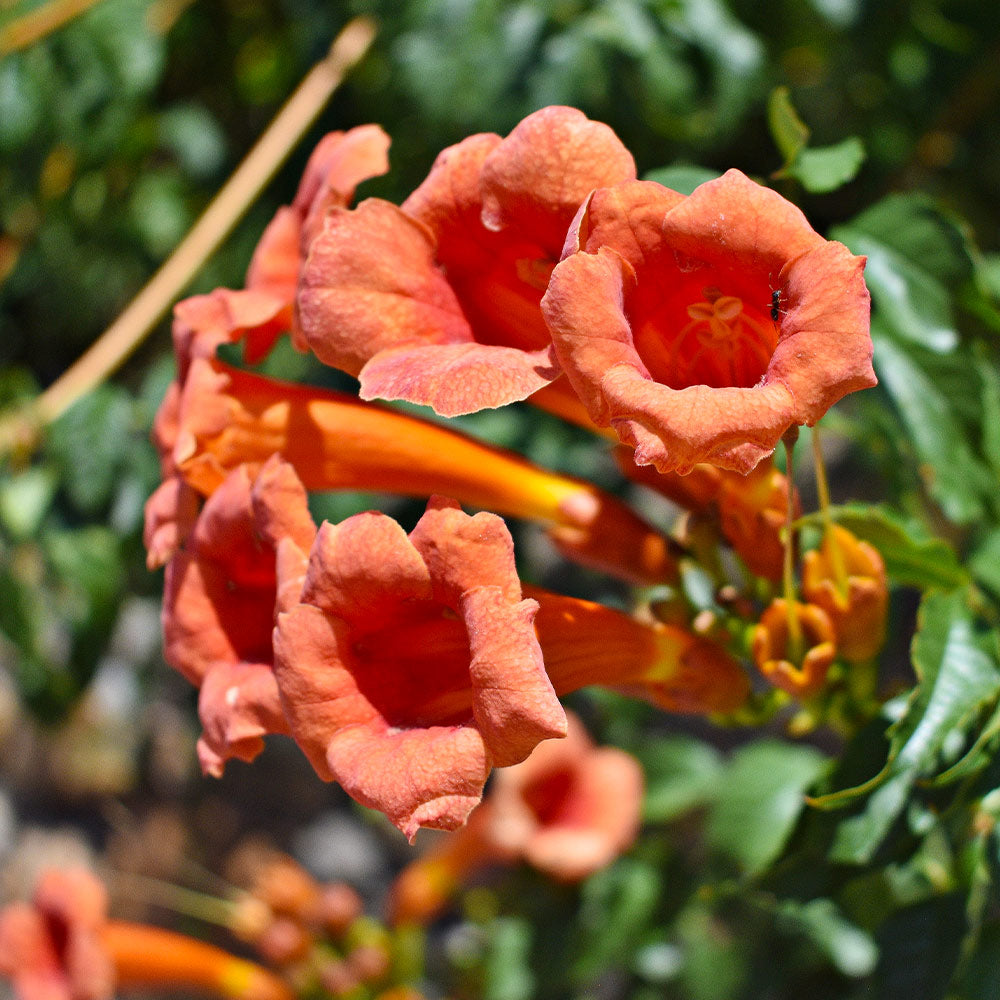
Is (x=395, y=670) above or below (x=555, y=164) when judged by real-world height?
below

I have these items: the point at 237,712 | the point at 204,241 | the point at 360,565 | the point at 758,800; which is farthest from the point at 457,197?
the point at 758,800

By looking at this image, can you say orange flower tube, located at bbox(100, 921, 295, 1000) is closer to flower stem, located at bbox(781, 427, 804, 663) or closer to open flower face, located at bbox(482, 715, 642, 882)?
open flower face, located at bbox(482, 715, 642, 882)

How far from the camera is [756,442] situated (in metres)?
1.04

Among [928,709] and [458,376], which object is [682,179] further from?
[928,709]

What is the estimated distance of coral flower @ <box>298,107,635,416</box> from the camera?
3.90ft

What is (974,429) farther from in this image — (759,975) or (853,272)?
(759,975)

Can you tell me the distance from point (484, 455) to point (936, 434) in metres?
0.79

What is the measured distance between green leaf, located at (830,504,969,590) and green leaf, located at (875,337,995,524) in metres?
0.15

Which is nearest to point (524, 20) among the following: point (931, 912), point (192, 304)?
point (192, 304)

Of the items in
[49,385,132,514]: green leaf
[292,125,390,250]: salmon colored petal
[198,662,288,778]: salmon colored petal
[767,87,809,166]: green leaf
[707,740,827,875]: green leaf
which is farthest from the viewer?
[49,385,132,514]: green leaf

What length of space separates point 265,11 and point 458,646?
2.73 metres

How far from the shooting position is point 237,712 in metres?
1.29

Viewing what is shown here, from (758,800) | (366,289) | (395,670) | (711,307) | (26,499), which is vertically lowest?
(758,800)

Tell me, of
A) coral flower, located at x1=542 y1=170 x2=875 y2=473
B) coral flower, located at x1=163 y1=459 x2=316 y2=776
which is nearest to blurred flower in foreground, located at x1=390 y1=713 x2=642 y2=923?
coral flower, located at x1=163 y1=459 x2=316 y2=776
